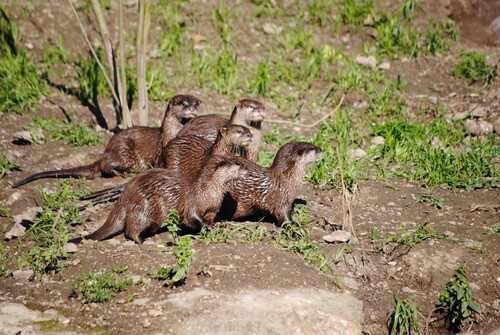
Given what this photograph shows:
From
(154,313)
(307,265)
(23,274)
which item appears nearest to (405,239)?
(307,265)

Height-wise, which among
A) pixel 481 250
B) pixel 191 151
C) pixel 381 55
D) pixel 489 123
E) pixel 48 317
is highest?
pixel 381 55

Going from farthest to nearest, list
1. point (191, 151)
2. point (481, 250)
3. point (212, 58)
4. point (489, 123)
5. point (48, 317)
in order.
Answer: point (212, 58) → point (489, 123) → point (191, 151) → point (481, 250) → point (48, 317)

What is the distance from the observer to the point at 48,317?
3311 mm

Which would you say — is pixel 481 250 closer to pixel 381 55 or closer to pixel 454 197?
pixel 454 197

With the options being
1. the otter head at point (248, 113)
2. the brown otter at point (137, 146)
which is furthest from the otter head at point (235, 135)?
the brown otter at point (137, 146)

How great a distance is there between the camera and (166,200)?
13.5 ft

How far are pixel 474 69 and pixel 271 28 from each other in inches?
79.2

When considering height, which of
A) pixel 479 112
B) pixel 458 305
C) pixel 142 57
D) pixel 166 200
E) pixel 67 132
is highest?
pixel 142 57

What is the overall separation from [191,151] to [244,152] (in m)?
0.46

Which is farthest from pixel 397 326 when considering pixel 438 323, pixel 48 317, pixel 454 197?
pixel 48 317

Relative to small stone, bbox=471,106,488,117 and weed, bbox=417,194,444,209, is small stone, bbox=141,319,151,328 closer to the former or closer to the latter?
weed, bbox=417,194,444,209

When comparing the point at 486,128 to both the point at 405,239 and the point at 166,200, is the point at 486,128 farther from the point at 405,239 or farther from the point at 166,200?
the point at 166,200

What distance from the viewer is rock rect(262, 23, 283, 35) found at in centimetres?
673

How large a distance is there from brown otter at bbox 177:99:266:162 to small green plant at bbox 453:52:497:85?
7.45ft
